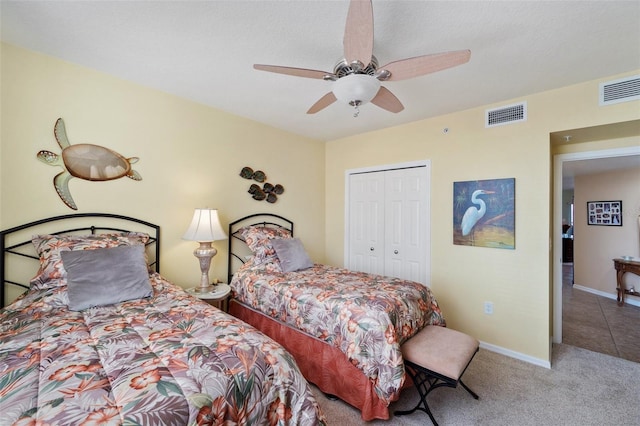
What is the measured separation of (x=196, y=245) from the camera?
288cm

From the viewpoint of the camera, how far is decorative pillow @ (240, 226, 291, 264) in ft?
9.59

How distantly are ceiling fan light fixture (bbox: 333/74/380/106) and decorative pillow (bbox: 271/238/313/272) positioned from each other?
5.65 feet

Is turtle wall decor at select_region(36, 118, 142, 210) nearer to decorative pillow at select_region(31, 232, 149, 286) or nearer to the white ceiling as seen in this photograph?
decorative pillow at select_region(31, 232, 149, 286)

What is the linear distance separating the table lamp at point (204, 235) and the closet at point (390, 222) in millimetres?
2052

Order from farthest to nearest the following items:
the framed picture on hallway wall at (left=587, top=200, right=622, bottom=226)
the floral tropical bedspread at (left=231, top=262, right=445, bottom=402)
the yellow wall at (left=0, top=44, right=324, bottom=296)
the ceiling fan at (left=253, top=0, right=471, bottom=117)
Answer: the framed picture on hallway wall at (left=587, top=200, right=622, bottom=226) → the yellow wall at (left=0, top=44, right=324, bottom=296) → the floral tropical bedspread at (left=231, top=262, right=445, bottom=402) → the ceiling fan at (left=253, top=0, right=471, bottom=117)

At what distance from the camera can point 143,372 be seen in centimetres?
100

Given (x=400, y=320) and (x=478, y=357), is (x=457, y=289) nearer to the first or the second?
(x=478, y=357)

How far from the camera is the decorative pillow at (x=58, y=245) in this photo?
5.82ft

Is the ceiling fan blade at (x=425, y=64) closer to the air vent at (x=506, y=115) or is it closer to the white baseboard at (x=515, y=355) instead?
the air vent at (x=506, y=115)

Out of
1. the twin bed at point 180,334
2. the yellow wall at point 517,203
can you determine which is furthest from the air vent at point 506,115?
the twin bed at point 180,334

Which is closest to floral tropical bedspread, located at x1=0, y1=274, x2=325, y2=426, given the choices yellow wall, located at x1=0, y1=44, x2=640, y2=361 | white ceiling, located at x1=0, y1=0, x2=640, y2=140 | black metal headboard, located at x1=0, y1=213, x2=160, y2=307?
black metal headboard, located at x1=0, y1=213, x2=160, y2=307

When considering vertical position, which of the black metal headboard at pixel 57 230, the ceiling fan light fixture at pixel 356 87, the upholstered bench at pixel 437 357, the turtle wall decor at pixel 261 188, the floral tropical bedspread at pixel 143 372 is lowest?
the upholstered bench at pixel 437 357

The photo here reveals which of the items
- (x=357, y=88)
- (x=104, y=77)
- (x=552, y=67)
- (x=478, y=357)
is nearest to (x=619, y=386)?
(x=478, y=357)

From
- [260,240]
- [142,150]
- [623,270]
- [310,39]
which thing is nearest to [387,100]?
[310,39]
